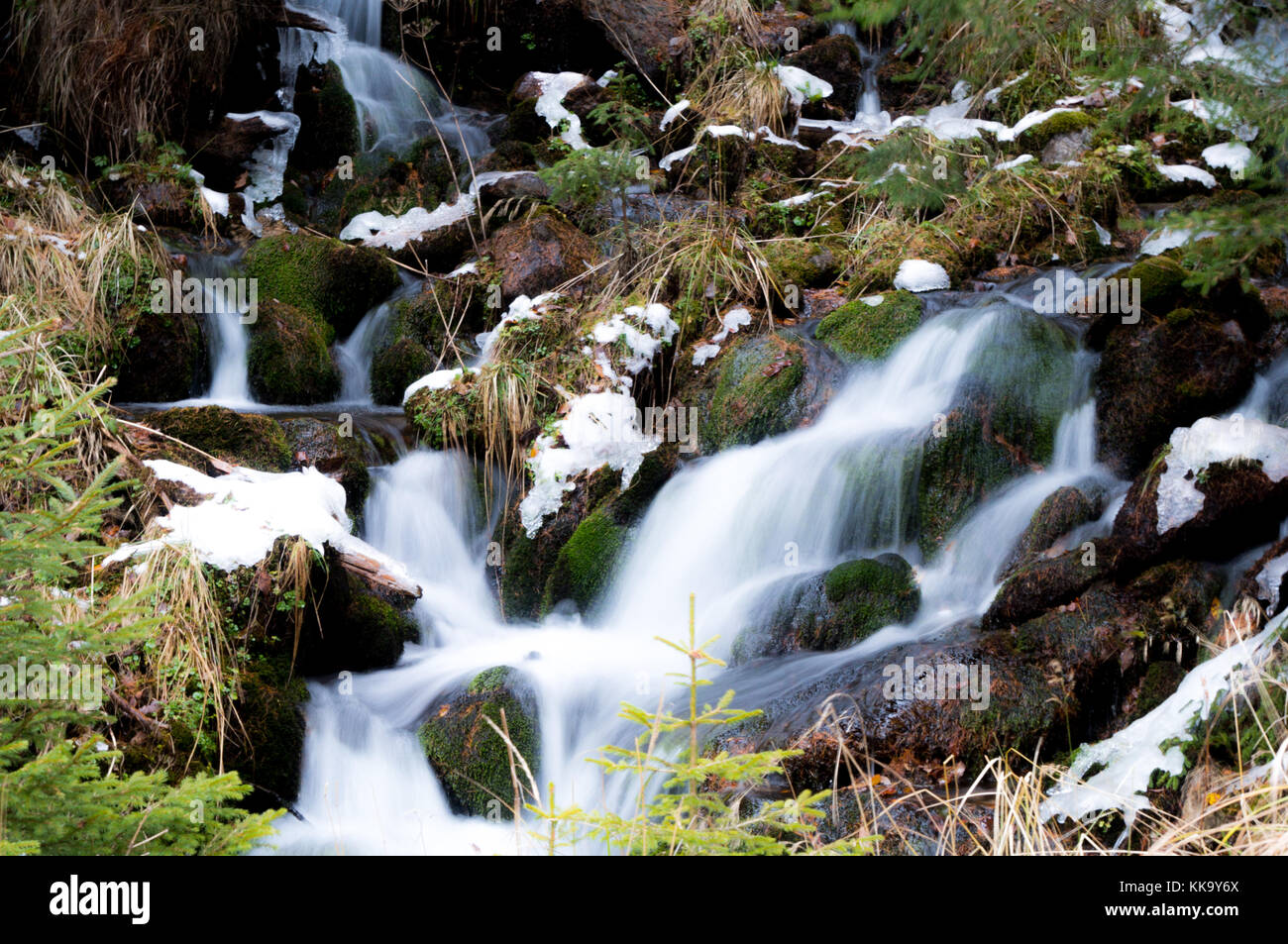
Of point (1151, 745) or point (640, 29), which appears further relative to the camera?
point (640, 29)

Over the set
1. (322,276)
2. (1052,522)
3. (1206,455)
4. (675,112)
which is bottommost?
(1052,522)

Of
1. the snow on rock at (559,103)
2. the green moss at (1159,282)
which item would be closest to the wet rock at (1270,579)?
the green moss at (1159,282)

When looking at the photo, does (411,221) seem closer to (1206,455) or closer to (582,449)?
(582,449)

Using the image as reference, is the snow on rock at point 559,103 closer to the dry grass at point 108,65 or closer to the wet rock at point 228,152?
the wet rock at point 228,152

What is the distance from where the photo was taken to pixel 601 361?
6.37 metres

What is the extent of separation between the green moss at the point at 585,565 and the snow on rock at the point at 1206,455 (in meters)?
2.98

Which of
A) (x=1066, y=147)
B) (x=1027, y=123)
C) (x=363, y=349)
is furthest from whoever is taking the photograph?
(x=1027, y=123)

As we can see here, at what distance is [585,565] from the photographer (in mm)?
5684

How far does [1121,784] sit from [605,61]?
992 cm

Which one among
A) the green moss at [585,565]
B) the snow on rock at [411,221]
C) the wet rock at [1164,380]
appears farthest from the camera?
the snow on rock at [411,221]

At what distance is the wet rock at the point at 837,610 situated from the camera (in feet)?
15.5

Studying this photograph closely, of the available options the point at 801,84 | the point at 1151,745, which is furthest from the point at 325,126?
the point at 1151,745

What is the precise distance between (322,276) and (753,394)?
12.9 feet

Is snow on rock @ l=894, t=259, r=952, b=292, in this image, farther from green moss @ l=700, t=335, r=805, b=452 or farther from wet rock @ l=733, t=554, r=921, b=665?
wet rock @ l=733, t=554, r=921, b=665
